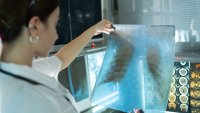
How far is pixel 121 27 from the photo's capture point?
126cm

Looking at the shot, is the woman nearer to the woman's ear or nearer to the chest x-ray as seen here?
the woman's ear

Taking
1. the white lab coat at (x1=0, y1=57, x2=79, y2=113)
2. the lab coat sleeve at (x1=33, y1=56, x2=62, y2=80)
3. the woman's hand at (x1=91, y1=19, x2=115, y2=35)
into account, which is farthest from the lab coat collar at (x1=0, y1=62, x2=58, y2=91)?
the woman's hand at (x1=91, y1=19, x2=115, y2=35)

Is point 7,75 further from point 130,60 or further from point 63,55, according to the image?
point 130,60

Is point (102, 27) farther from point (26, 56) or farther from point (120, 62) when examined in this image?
point (26, 56)

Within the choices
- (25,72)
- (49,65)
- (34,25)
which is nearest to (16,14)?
(34,25)

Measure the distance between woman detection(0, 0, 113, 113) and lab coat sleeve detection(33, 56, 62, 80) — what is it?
29 cm

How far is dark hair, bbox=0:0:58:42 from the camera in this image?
0.63 meters

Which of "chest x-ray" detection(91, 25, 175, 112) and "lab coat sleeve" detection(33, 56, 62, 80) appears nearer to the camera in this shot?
"lab coat sleeve" detection(33, 56, 62, 80)

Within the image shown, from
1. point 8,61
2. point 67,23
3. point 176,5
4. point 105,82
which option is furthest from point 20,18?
point 176,5

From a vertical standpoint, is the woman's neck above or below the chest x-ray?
above

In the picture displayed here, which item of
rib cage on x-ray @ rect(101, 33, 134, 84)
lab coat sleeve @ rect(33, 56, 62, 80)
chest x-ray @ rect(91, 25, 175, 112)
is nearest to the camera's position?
lab coat sleeve @ rect(33, 56, 62, 80)

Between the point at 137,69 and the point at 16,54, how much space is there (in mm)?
672

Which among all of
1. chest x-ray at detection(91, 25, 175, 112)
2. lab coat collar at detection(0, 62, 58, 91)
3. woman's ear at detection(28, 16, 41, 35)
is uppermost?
woman's ear at detection(28, 16, 41, 35)

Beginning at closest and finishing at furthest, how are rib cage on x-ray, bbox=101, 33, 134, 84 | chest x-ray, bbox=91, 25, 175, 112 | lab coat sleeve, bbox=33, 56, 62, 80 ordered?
lab coat sleeve, bbox=33, 56, 62, 80
chest x-ray, bbox=91, 25, 175, 112
rib cage on x-ray, bbox=101, 33, 134, 84
